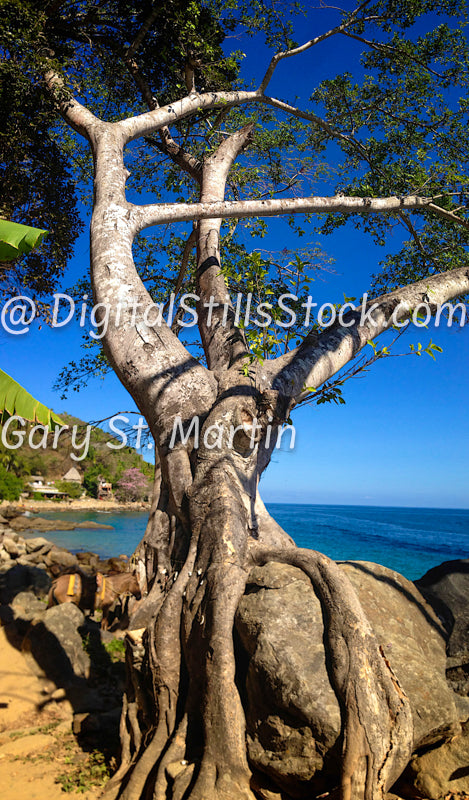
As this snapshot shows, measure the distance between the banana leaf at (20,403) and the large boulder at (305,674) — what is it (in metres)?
1.86

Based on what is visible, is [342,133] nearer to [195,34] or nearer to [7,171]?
[195,34]

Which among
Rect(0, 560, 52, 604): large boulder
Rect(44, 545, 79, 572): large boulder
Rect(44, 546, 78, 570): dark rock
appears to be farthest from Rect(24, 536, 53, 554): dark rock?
Rect(0, 560, 52, 604): large boulder

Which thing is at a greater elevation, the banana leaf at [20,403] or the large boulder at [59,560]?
the banana leaf at [20,403]

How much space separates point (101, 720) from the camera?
4.26m

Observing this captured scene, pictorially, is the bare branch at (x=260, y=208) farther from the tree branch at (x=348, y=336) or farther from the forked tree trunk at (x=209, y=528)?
the tree branch at (x=348, y=336)

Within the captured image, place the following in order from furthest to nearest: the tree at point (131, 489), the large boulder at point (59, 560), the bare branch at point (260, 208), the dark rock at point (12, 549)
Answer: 1. the tree at point (131, 489)
2. the dark rock at point (12, 549)
3. the large boulder at point (59, 560)
4. the bare branch at point (260, 208)

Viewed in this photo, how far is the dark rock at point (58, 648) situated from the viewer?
209 inches

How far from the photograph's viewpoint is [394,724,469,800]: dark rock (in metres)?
2.70

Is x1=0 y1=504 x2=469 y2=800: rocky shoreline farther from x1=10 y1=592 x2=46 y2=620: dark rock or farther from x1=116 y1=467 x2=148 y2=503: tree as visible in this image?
x1=116 y1=467 x2=148 y2=503: tree

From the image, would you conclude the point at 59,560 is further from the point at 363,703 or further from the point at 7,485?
the point at 7,485

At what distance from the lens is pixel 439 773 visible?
2.75m

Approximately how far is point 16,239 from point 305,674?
3543mm

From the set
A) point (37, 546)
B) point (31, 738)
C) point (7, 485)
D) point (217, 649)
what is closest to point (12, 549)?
point (37, 546)

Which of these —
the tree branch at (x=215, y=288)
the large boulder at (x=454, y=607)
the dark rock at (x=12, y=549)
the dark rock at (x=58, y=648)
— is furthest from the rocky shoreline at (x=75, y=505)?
the large boulder at (x=454, y=607)
